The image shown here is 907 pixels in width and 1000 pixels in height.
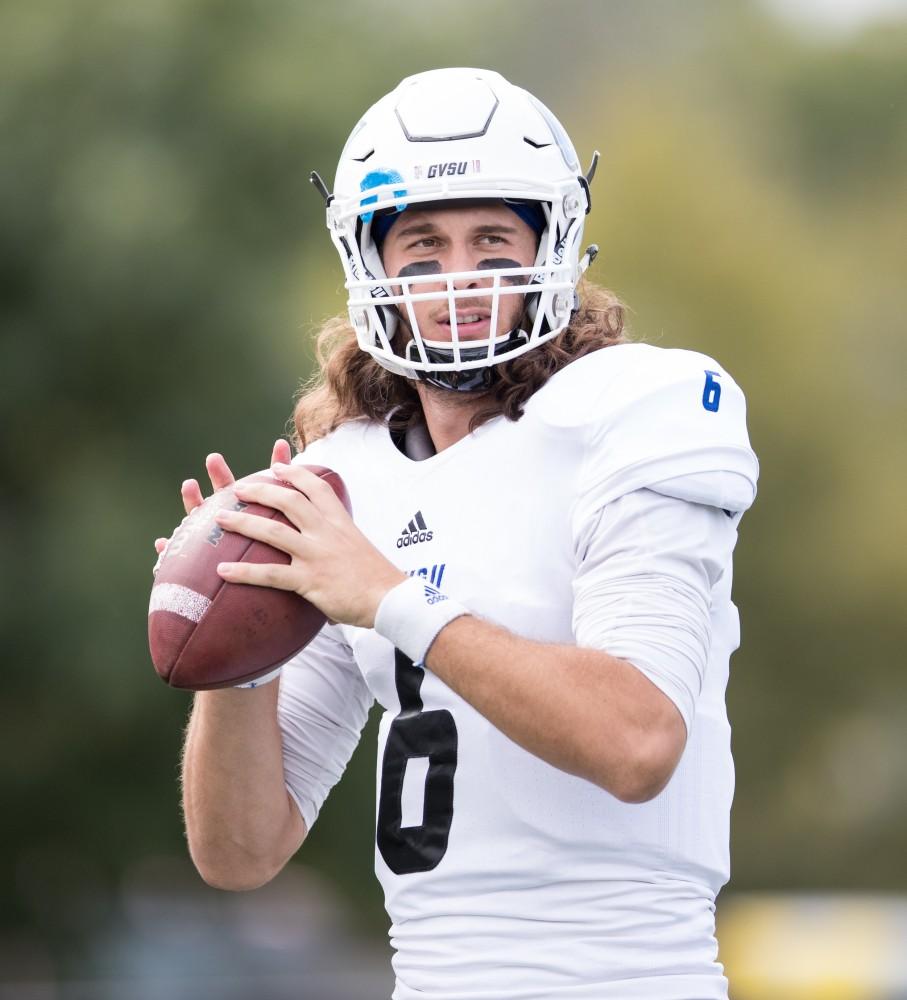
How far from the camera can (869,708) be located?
54.1ft

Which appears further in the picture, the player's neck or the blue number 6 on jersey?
the player's neck

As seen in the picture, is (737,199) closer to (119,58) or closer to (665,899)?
(119,58)

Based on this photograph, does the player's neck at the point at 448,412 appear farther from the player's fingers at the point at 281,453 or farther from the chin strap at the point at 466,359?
the player's fingers at the point at 281,453

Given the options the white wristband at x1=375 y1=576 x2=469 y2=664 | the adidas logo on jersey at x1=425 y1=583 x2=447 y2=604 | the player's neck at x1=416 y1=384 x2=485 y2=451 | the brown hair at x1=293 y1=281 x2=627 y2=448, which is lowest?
the white wristband at x1=375 y1=576 x2=469 y2=664

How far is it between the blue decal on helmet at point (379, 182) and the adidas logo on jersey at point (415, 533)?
576 millimetres

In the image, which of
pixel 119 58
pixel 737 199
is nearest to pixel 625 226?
pixel 737 199

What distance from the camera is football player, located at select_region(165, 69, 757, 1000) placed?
8.25 ft

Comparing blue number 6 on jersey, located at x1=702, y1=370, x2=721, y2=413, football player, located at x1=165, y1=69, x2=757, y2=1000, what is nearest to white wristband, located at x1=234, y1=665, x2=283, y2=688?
football player, located at x1=165, y1=69, x2=757, y2=1000

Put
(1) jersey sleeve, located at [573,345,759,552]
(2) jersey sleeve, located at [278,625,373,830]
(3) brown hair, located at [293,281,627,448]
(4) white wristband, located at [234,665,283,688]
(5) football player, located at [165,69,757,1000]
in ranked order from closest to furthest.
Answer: (5) football player, located at [165,69,757,1000] → (1) jersey sleeve, located at [573,345,759,552] → (4) white wristband, located at [234,665,283,688] → (3) brown hair, located at [293,281,627,448] → (2) jersey sleeve, located at [278,625,373,830]

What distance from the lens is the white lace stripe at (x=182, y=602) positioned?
2.71 m

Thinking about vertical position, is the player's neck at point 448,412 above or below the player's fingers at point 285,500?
above

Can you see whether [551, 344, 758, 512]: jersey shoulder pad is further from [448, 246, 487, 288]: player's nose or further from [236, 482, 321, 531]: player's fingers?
[236, 482, 321, 531]: player's fingers

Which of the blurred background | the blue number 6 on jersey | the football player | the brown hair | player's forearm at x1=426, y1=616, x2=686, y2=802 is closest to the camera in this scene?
player's forearm at x1=426, y1=616, x2=686, y2=802

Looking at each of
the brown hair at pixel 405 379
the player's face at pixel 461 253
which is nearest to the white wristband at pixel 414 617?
the brown hair at pixel 405 379
